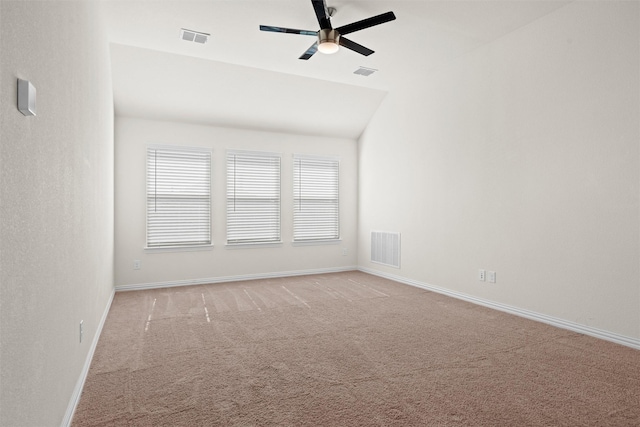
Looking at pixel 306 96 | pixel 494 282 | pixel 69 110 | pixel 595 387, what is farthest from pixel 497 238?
pixel 69 110

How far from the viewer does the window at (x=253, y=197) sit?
604 cm

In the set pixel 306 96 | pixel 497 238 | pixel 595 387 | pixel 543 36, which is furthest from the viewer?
pixel 306 96

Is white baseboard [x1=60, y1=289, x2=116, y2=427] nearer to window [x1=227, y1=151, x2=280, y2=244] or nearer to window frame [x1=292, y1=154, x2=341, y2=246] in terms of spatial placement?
window [x1=227, y1=151, x2=280, y2=244]

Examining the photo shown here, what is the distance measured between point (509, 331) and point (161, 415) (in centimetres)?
303

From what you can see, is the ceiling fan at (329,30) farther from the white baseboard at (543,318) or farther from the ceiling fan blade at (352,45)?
the white baseboard at (543,318)

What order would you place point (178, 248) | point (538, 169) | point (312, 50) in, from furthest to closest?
point (178, 248), point (538, 169), point (312, 50)

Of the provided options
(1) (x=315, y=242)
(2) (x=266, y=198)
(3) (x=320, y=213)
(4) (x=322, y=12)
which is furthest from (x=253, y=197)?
Result: (4) (x=322, y=12)

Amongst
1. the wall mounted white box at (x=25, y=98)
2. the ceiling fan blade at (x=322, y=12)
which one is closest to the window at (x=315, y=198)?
the ceiling fan blade at (x=322, y=12)

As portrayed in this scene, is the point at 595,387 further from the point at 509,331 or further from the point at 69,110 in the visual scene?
the point at 69,110

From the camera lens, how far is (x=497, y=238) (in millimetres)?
4285

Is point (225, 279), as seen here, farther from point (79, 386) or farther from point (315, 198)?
point (79, 386)

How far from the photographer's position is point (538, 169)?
3.84 m

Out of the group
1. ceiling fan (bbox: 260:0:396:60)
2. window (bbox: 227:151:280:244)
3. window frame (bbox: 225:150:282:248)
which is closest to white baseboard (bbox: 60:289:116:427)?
window frame (bbox: 225:150:282:248)

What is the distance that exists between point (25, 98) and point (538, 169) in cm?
416
